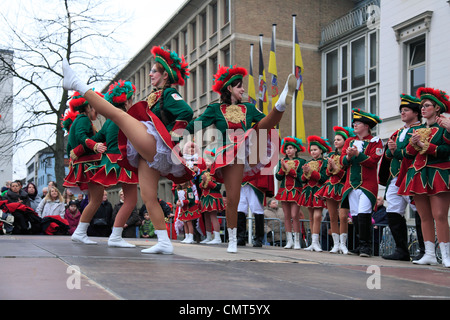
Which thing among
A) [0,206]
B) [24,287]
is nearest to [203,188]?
[0,206]

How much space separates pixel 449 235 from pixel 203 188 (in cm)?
609

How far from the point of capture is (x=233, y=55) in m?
34.6

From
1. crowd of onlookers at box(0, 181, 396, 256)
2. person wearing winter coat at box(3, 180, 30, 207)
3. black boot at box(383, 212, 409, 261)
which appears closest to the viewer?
black boot at box(383, 212, 409, 261)

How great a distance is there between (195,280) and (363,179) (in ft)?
18.2

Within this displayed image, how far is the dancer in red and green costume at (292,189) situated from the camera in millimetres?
11125

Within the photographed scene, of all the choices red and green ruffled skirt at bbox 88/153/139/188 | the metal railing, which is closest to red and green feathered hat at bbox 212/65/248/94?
red and green ruffled skirt at bbox 88/153/139/188

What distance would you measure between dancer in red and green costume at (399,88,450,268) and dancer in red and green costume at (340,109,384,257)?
143cm

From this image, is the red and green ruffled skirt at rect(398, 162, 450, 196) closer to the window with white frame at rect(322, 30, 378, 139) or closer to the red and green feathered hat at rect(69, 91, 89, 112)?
the red and green feathered hat at rect(69, 91, 89, 112)

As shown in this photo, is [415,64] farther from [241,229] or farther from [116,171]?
[116,171]

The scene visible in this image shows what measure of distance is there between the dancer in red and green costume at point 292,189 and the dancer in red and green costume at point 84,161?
4050mm

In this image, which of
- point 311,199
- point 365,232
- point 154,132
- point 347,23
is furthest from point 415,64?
point 154,132

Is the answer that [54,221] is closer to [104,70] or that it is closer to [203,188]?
[203,188]

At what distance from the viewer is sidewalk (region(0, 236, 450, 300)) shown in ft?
10.7

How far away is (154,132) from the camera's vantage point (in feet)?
21.1
